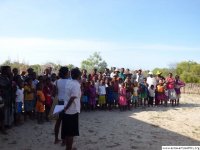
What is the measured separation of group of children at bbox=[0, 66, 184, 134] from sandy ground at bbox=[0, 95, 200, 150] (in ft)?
1.71

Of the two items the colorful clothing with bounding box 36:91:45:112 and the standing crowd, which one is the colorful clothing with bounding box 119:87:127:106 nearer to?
the standing crowd

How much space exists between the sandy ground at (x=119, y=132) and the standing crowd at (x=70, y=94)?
498 millimetres

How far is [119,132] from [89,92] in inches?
154

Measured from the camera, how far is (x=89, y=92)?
13.4m

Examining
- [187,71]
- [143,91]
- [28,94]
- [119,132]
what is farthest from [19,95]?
[187,71]

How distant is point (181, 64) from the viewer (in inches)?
1480

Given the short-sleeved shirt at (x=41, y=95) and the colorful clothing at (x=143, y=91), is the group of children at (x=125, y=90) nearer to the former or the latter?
the colorful clothing at (x=143, y=91)

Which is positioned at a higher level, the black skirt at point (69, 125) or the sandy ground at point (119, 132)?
the black skirt at point (69, 125)

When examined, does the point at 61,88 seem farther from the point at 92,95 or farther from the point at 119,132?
the point at 92,95

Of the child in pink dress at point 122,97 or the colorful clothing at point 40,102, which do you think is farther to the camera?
the child in pink dress at point 122,97

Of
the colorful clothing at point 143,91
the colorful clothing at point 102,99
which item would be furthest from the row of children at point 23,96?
the colorful clothing at point 143,91

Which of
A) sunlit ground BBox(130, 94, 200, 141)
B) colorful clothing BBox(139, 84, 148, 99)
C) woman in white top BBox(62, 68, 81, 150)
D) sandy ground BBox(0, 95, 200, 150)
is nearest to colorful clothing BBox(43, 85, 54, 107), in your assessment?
sandy ground BBox(0, 95, 200, 150)

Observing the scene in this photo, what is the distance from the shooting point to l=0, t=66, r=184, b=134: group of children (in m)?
9.48

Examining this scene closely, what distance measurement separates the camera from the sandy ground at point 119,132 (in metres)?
8.27
